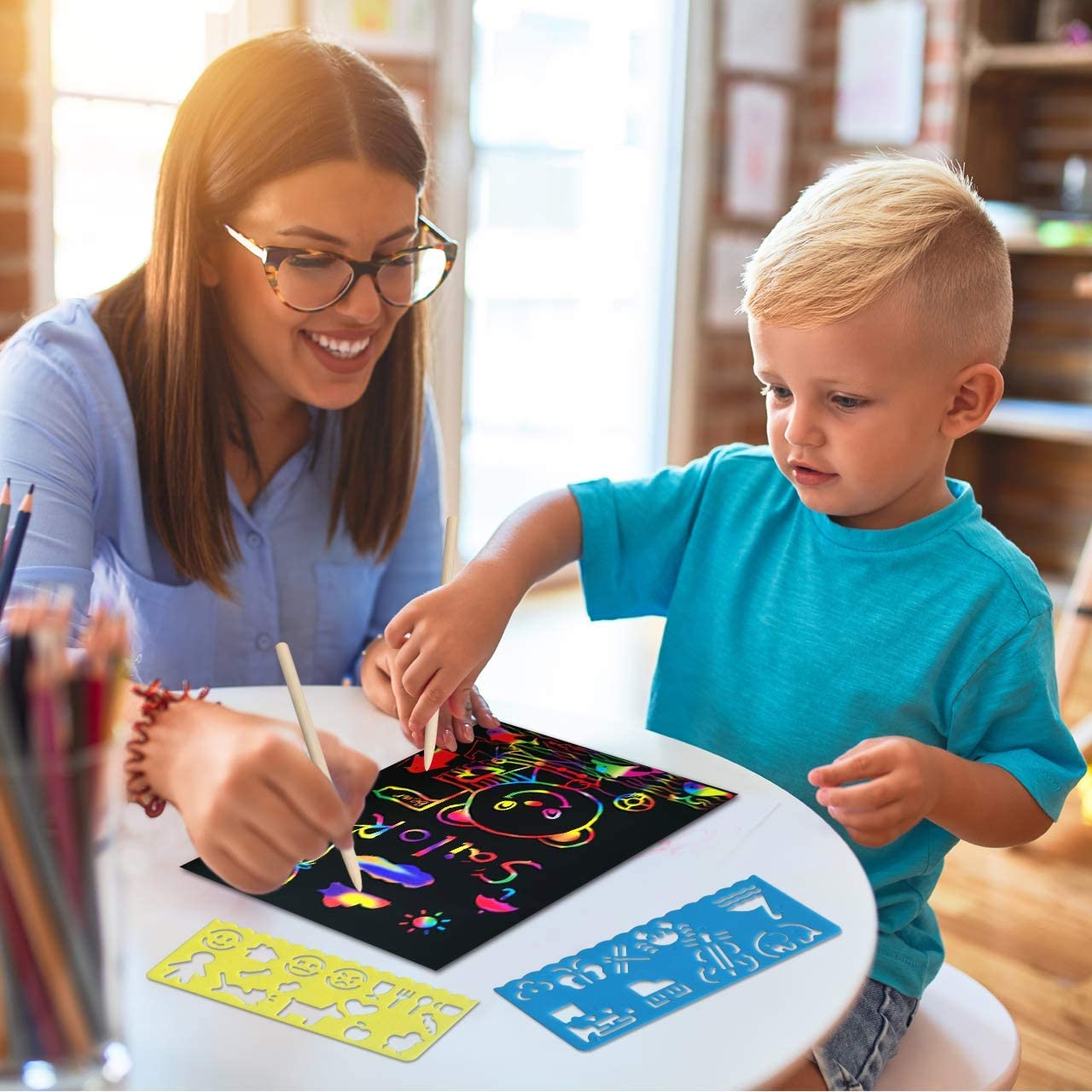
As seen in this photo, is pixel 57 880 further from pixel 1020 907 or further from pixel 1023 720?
pixel 1020 907

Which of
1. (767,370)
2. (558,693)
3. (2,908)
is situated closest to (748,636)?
(767,370)

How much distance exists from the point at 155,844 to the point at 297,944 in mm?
168

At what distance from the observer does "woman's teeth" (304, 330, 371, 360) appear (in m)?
1.29

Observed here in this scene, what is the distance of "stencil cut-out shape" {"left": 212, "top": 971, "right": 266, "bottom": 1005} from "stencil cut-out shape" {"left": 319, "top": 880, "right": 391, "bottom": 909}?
100 mm

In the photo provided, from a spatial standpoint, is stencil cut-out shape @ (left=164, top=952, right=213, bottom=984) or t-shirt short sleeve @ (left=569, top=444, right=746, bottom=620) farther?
t-shirt short sleeve @ (left=569, top=444, right=746, bottom=620)

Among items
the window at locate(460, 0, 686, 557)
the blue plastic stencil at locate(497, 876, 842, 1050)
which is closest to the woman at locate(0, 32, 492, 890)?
the blue plastic stencil at locate(497, 876, 842, 1050)

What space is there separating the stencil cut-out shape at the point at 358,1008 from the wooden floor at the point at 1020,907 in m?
0.50

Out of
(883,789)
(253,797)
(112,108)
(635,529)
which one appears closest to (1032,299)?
(112,108)

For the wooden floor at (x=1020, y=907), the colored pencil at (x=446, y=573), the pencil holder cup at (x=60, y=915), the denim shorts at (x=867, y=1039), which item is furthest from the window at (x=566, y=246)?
the pencil holder cup at (x=60, y=915)

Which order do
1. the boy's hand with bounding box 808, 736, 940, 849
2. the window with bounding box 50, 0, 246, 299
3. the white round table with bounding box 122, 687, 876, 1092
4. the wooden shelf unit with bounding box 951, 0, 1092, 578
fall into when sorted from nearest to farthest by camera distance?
the white round table with bounding box 122, 687, 876, 1092, the boy's hand with bounding box 808, 736, 940, 849, the window with bounding box 50, 0, 246, 299, the wooden shelf unit with bounding box 951, 0, 1092, 578

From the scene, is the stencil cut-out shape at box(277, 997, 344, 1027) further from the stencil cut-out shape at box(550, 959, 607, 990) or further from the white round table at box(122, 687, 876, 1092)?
the stencil cut-out shape at box(550, 959, 607, 990)

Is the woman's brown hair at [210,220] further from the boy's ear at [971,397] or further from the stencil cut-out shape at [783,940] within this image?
the stencil cut-out shape at [783,940]

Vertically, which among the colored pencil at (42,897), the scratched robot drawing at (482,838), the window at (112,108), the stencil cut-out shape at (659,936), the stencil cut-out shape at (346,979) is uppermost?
the window at (112,108)

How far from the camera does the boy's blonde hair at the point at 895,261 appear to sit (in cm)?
109
